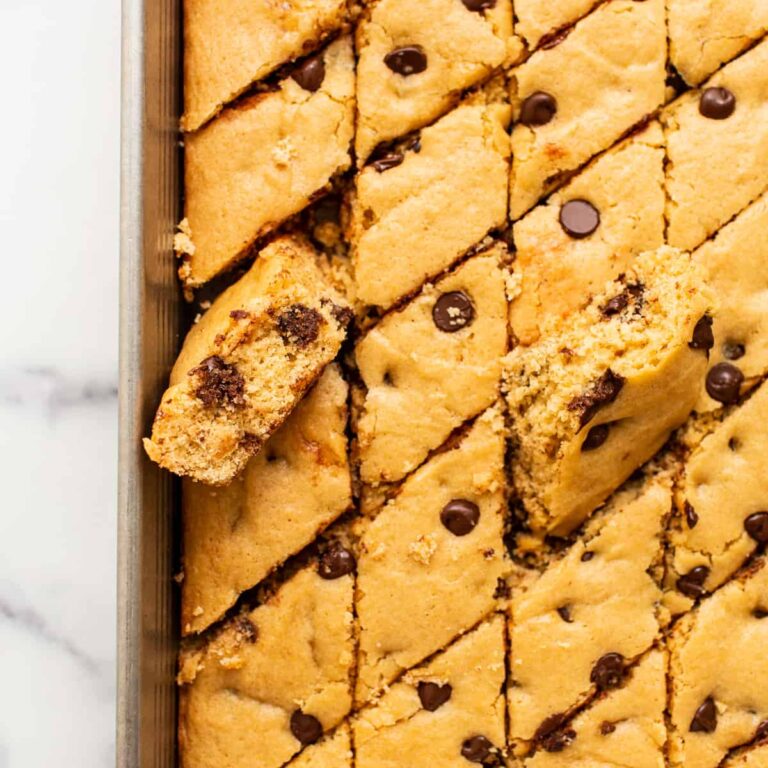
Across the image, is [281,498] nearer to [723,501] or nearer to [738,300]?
[723,501]

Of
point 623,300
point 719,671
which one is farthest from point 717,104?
point 719,671

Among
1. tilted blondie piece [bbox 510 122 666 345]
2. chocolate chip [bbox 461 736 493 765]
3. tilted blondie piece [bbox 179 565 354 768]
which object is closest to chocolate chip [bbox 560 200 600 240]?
tilted blondie piece [bbox 510 122 666 345]

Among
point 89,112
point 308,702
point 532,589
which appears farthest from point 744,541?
point 89,112

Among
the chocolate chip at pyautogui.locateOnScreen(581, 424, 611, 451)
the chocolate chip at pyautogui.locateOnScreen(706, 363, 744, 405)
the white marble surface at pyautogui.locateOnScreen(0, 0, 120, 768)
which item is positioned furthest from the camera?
the white marble surface at pyautogui.locateOnScreen(0, 0, 120, 768)

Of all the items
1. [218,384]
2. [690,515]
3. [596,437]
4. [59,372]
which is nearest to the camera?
[218,384]

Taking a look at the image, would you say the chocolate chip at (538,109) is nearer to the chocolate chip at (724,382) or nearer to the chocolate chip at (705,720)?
the chocolate chip at (724,382)

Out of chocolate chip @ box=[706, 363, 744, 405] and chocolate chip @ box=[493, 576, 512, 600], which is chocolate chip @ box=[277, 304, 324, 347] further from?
chocolate chip @ box=[706, 363, 744, 405]
